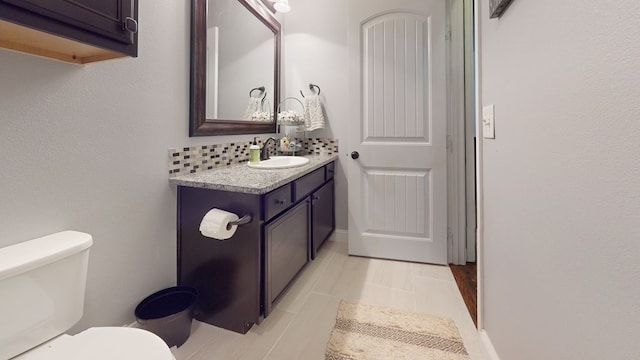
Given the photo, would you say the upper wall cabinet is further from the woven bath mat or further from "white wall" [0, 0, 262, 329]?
the woven bath mat

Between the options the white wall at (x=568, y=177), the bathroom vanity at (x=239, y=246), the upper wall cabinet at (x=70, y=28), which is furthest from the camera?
the bathroom vanity at (x=239, y=246)

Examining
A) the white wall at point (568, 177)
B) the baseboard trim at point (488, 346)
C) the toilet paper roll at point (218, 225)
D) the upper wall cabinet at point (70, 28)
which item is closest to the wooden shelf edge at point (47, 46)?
the upper wall cabinet at point (70, 28)

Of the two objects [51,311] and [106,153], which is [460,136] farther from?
[51,311]

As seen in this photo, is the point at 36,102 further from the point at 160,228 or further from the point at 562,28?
the point at 562,28

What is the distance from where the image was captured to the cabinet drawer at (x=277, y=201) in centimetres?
150

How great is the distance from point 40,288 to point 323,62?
8.69ft

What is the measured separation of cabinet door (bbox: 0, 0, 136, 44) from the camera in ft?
2.51

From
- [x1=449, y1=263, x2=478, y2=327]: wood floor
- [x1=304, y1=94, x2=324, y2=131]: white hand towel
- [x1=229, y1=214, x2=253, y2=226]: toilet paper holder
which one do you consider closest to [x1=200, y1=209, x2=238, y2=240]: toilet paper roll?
[x1=229, y1=214, x2=253, y2=226]: toilet paper holder

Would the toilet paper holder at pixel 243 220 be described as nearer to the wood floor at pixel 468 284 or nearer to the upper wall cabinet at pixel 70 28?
the upper wall cabinet at pixel 70 28

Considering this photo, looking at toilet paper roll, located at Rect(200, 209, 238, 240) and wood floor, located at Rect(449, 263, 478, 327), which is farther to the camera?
wood floor, located at Rect(449, 263, 478, 327)

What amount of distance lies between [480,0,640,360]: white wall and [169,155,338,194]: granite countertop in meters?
1.03

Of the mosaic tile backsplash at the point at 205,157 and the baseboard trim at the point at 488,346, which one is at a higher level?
the mosaic tile backsplash at the point at 205,157

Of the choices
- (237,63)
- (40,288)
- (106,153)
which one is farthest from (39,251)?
(237,63)

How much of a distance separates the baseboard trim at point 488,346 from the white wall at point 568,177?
15 cm
